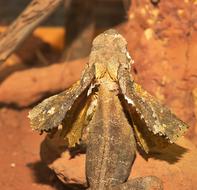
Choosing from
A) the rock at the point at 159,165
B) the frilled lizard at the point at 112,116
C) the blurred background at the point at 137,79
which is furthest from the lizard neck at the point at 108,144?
the blurred background at the point at 137,79

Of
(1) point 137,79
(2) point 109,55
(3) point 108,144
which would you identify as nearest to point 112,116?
(3) point 108,144

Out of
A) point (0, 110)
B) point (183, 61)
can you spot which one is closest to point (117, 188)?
point (183, 61)

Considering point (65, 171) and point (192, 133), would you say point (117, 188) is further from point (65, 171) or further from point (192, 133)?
point (192, 133)

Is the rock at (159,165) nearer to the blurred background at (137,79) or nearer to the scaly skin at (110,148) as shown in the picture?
the blurred background at (137,79)

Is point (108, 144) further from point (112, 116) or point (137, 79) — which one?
point (137, 79)

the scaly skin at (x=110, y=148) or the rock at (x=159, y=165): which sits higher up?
the scaly skin at (x=110, y=148)

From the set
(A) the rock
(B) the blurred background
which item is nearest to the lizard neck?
(A) the rock
